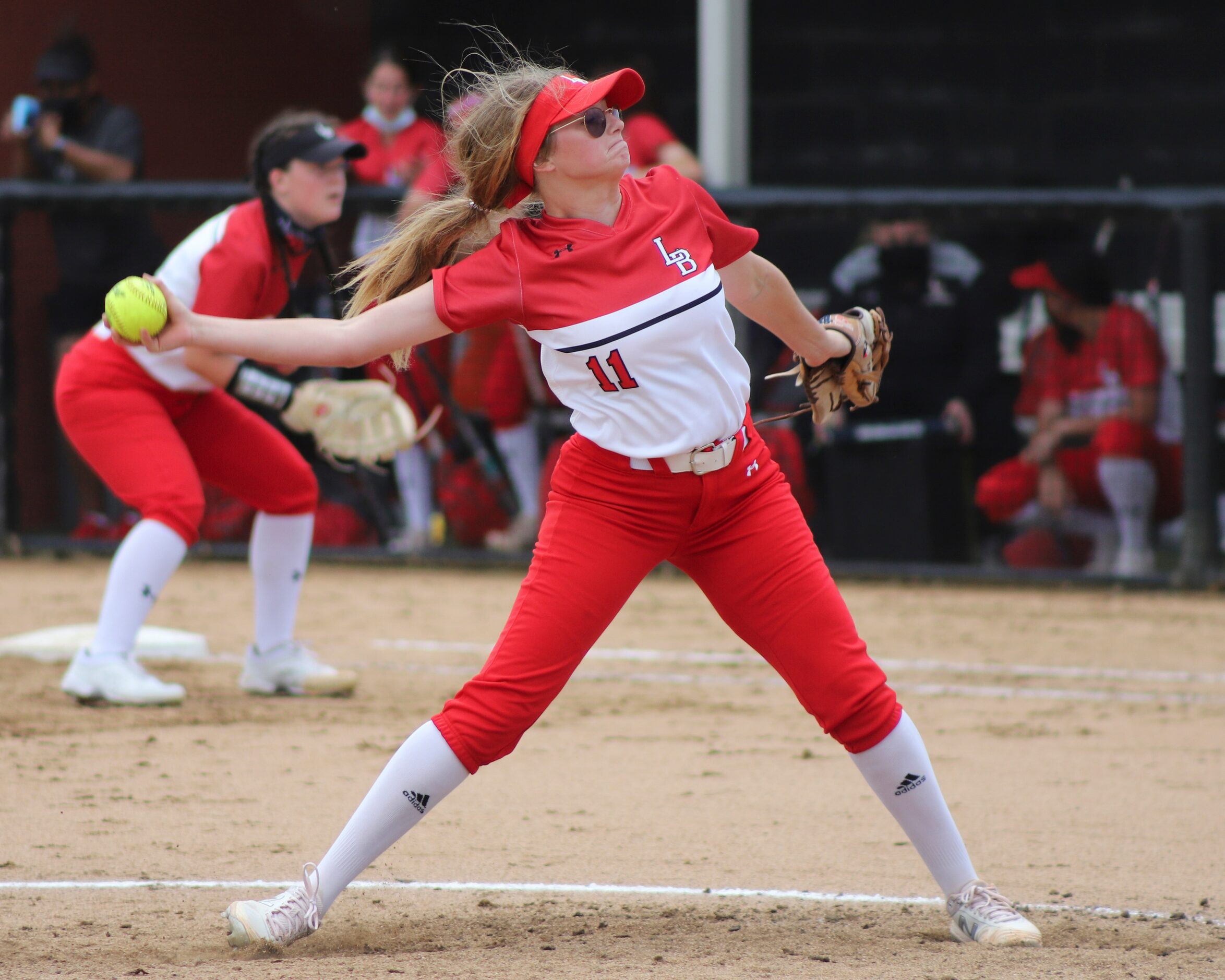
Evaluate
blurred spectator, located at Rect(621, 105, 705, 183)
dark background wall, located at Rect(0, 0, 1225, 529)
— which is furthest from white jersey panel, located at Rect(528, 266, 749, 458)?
dark background wall, located at Rect(0, 0, 1225, 529)

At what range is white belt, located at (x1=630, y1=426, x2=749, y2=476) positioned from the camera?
137 inches

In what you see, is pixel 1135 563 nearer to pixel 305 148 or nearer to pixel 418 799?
pixel 305 148

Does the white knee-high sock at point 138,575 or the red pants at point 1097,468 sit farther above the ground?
the white knee-high sock at point 138,575

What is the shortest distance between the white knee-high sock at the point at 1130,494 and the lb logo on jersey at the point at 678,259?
5532mm

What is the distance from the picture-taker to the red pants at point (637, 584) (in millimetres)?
3439

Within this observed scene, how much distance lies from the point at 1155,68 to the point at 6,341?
25.5ft

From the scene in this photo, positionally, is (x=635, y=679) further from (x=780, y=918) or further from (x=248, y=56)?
(x=248, y=56)

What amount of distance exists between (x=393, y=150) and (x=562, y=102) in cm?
662

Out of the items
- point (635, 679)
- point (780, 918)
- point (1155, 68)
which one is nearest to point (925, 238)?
point (635, 679)

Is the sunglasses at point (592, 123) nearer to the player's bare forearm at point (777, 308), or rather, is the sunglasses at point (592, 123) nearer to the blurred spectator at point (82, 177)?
the player's bare forearm at point (777, 308)

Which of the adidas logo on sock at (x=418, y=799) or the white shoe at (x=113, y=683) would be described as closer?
the adidas logo on sock at (x=418, y=799)

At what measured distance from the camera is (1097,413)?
849 cm

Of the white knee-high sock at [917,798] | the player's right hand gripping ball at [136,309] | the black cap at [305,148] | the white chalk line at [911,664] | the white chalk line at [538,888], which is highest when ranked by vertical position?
the black cap at [305,148]

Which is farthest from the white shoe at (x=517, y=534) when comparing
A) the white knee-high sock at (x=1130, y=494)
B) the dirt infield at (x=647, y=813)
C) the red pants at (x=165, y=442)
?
the red pants at (x=165, y=442)
